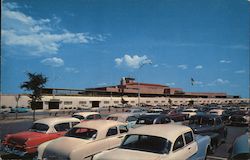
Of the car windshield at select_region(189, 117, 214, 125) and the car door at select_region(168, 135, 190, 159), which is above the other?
the car windshield at select_region(189, 117, 214, 125)

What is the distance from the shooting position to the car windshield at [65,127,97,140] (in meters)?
8.12

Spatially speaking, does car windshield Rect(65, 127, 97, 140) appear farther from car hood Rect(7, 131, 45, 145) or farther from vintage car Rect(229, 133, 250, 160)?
vintage car Rect(229, 133, 250, 160)

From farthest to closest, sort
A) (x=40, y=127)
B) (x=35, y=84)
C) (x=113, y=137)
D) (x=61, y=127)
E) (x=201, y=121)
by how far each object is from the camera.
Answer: (x=35, y=84)
(x=201, y=121)
(x=61, y=127)
(x=40, y=127)
(x=113, y=137)

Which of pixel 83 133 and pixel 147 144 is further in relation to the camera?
pixel 83 133

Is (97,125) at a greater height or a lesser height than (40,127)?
greater

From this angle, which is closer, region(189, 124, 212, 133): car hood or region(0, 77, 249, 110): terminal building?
region(189, 124, 212, 133): car hood

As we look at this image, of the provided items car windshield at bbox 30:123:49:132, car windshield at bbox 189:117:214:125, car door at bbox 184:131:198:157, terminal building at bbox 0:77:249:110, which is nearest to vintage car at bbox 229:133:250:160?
car door at bbox 184:131:198:157

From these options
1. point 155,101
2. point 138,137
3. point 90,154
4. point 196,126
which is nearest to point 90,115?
point 196,126

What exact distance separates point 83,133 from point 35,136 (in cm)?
212

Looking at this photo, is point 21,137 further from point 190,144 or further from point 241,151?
point 241,151

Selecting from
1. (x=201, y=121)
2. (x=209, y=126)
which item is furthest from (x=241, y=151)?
(x=201, y=121)

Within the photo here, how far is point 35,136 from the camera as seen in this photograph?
9406mm

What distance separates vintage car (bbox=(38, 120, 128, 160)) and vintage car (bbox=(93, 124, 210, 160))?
1.19 metres

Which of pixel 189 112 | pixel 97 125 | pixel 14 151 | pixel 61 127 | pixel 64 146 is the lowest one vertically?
pixel 14 151
